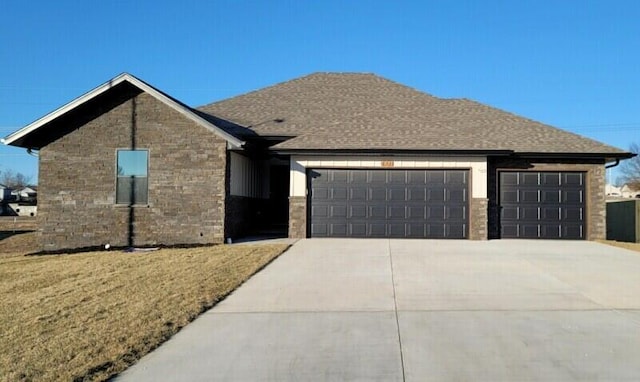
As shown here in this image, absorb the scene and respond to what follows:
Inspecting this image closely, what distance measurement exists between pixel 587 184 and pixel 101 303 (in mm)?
15325

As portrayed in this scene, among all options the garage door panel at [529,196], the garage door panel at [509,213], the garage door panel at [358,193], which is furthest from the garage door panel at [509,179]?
the garage door panel at [358,193]

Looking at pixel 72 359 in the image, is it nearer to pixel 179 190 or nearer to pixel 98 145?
pixel 179 190

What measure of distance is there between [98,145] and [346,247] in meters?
8.13

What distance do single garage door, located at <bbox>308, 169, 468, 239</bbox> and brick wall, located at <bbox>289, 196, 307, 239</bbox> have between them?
0.28 metres

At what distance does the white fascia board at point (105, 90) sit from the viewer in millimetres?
15422

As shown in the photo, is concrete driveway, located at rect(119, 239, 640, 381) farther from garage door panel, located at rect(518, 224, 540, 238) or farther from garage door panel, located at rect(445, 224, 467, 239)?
garage door panel, located at rect(518, 224, 540, 238)

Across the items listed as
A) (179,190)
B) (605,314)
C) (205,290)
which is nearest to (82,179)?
(179,190)

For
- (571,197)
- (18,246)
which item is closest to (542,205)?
(571,197)

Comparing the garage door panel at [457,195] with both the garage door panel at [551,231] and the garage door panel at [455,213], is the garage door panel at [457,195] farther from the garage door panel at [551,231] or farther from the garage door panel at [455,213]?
the garage door panel at [551,231]

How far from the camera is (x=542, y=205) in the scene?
17.1 metres

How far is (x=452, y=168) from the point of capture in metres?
16.8

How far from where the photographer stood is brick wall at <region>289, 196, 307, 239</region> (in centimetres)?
1691

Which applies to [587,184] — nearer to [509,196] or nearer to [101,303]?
[509,196]

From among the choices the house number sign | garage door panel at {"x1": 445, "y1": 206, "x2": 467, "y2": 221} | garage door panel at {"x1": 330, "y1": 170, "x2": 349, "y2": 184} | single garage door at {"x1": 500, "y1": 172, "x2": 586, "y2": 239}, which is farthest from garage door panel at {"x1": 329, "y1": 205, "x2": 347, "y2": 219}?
single garage door at {"x1": 500, "y1": 172, "x2": 586, "y2": 239}
